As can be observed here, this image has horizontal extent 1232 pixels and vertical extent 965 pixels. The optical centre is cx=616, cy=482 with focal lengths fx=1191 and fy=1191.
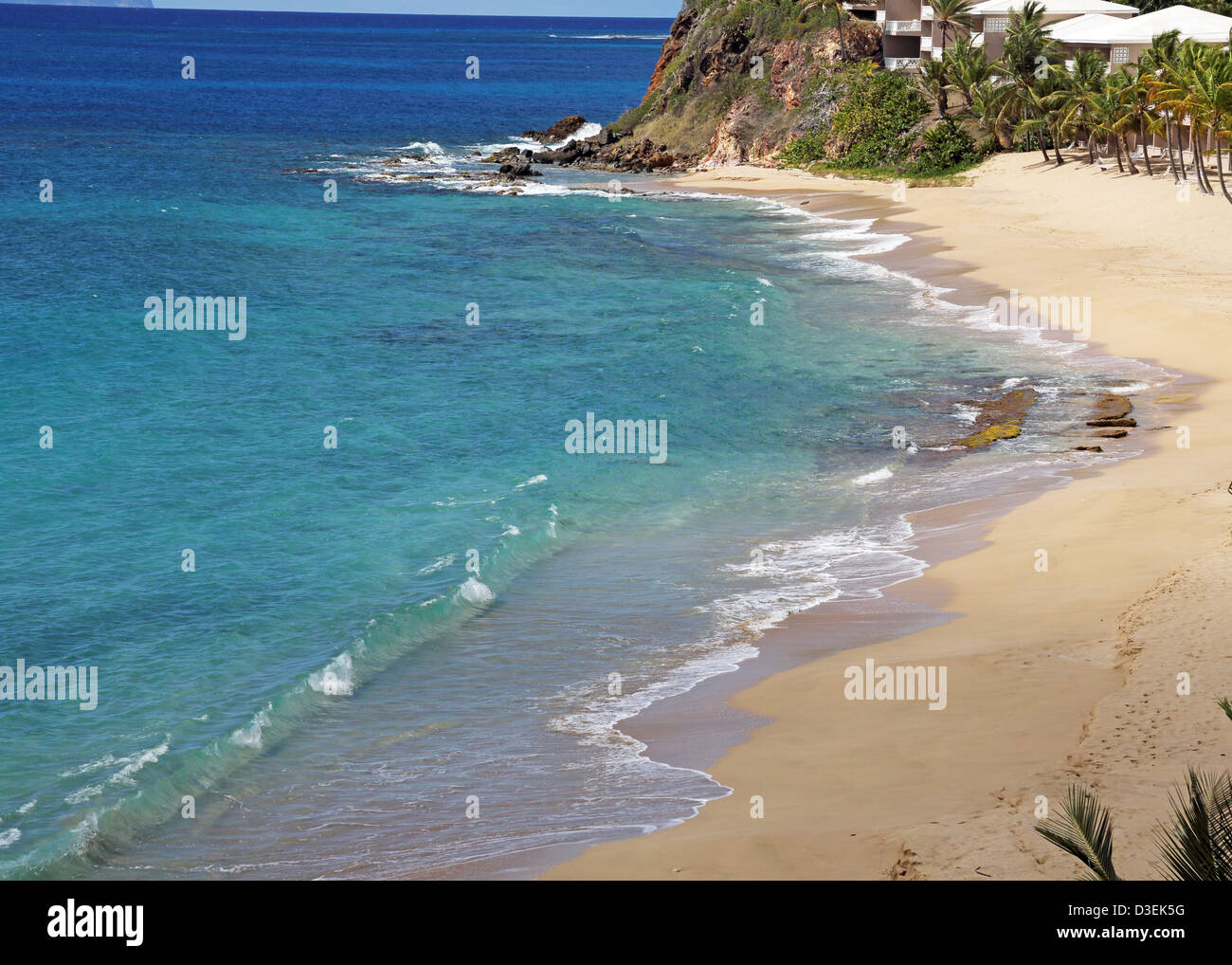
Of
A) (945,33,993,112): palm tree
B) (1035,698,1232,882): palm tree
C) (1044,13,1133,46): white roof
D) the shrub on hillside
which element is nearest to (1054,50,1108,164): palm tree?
(1044,13,1133,46): white roof

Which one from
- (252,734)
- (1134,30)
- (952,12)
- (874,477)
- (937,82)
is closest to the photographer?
(252,734)

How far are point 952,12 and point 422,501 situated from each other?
4904 centimetres

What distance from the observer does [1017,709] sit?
42.7ft

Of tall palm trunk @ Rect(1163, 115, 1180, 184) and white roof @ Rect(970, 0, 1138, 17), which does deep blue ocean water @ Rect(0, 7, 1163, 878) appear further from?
white roof @ Rect(970, 0, 1138, 17)

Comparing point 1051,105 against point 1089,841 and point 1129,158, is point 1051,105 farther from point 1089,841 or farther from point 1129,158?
point 1089,841

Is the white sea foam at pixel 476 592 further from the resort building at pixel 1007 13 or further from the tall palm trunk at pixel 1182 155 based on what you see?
the resort building at pixel 1007 13

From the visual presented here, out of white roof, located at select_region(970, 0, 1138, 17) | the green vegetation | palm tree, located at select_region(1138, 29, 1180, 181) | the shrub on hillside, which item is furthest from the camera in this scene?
the green vegetation

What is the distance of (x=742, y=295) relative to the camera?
39094 mm

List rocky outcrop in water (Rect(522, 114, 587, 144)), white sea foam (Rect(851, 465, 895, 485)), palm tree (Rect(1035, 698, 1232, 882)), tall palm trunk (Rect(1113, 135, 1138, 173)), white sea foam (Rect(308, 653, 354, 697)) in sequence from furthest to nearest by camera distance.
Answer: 1. rocky outcrop in water (Rect(522, 114, 587, 144))
2. tall palm trunk (Rect(1113, 135, 1138, 173))
3. white sea foam (Rect(851, 465, 895, 485))
4. white sea foam (Rect(308, 653, 354, 697))
5. palm tree (Rect(1035, 698, 1232, 882))

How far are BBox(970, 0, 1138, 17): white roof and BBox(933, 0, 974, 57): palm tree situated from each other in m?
0.79

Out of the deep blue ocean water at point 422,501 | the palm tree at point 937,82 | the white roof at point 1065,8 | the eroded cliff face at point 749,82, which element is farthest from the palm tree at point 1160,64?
the eroded cliff face at point 749,82

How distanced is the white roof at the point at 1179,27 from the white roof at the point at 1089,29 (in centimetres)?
31

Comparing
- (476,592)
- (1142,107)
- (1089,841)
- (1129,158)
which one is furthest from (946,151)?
(1089,841)

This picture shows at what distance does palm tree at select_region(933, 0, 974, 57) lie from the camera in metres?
59.5
